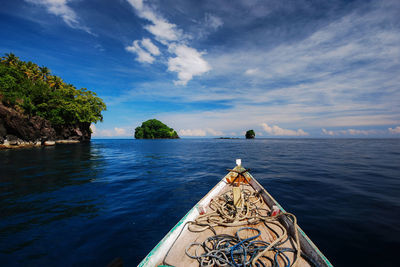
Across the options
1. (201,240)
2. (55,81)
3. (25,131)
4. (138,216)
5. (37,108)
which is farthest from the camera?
(55,81)

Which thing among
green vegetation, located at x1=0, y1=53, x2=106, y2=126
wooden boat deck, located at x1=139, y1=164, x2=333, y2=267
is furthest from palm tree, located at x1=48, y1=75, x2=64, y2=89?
wooden boat deck, located at x1=139, y1=164, x2=333, y2=267

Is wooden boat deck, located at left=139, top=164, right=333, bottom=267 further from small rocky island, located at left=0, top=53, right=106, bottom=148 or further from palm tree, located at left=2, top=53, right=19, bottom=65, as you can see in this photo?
palm tree, located at left=2, top=53, right=19, bottom=65

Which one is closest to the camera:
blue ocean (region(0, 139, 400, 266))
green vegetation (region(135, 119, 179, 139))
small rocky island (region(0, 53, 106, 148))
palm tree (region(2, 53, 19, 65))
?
blue ocean (region(0, 139, 400, 266))

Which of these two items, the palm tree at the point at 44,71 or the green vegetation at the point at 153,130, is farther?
the green vegetation at the point at 153,130

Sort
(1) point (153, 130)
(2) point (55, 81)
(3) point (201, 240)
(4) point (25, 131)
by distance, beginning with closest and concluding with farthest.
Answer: (3) point (201, 240) → (4) point (25, 131) → (2) point (55, 81) → (1) point (153, 130)

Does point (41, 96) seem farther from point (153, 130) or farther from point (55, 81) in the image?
point (153, 130)

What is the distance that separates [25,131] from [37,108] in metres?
9.08

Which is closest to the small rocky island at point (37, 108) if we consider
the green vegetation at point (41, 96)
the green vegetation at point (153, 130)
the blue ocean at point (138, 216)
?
the green vegetation at point (41, 96)

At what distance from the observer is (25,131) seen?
92.9 feet

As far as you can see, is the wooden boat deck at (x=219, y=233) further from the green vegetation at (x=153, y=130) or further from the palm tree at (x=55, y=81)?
the green vegetation at (x=153, y=130)

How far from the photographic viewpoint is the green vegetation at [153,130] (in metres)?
124

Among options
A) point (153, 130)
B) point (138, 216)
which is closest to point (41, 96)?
point (138, 216)

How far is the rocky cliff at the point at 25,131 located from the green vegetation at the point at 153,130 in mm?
79269

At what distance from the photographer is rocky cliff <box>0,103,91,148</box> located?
24052mm
